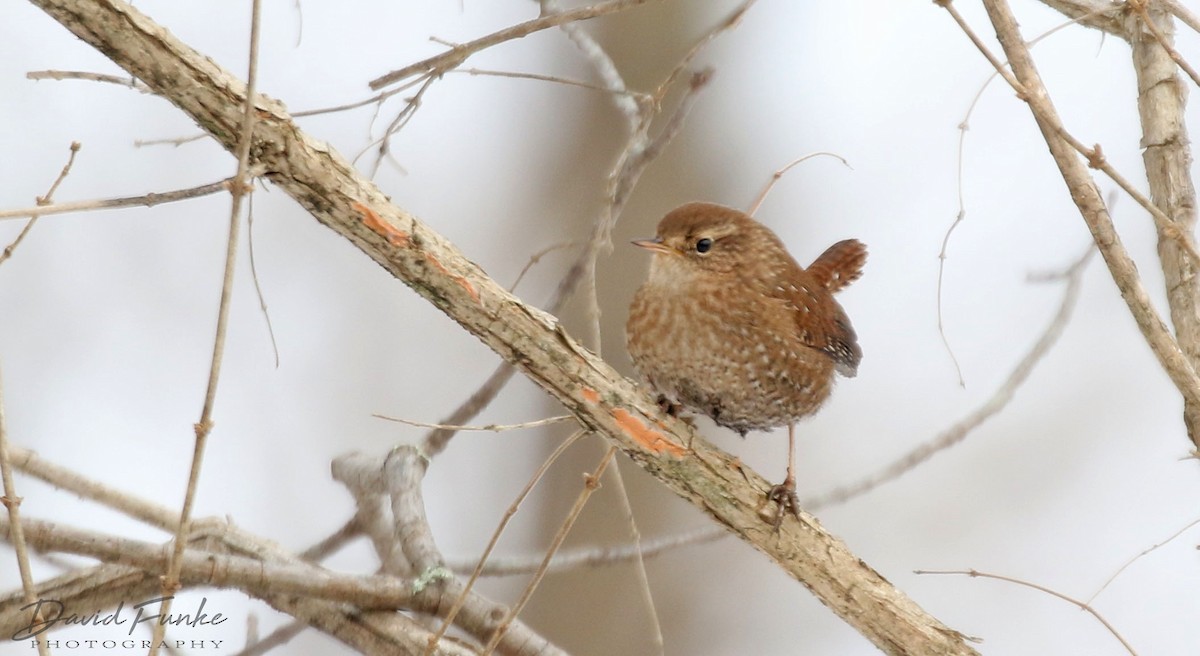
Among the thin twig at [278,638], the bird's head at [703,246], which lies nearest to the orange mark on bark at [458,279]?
the bird's head at [703,246]

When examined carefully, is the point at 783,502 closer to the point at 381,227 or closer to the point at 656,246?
the point at 656,246

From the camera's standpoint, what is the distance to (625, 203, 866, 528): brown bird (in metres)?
2.88

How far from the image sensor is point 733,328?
2885 millimetres

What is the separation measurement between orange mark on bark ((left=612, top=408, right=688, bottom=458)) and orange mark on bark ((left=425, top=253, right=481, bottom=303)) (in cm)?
42

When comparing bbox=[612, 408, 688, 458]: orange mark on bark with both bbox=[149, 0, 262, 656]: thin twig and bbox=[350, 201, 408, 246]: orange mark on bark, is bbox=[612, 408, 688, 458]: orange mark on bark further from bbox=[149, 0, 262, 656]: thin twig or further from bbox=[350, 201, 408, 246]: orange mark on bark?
bbox=[149, 0, 262, 656]: thin twig

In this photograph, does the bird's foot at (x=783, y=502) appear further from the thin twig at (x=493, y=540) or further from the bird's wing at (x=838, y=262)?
the bird's wing at (x=838, y=262)

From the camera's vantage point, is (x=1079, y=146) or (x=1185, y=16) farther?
(x=1185, y=16)

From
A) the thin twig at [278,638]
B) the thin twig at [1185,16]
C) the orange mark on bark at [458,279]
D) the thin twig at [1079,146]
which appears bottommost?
the thin twig at [278,638]

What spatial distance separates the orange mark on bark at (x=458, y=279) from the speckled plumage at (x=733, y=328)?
2.80 feet

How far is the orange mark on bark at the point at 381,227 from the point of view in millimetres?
2080

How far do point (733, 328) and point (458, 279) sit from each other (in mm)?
975

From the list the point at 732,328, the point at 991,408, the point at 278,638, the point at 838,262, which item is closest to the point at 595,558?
the point at 732,328

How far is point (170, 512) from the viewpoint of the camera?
2.73 meters

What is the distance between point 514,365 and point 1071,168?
118 centimetres
